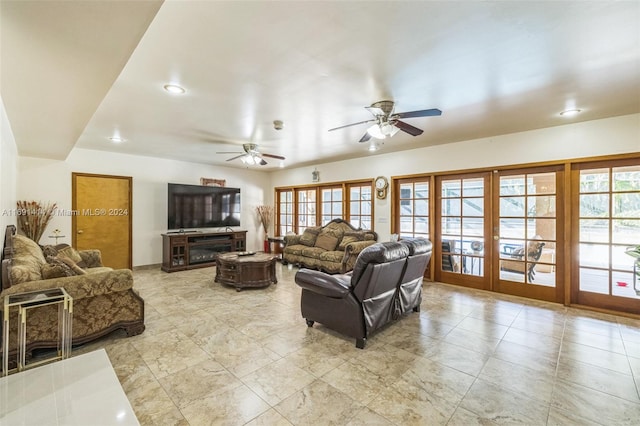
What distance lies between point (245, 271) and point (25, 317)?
265 centimetres

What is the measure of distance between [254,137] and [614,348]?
5.02 metres

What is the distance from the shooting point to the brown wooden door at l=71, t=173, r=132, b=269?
5270 millimetres

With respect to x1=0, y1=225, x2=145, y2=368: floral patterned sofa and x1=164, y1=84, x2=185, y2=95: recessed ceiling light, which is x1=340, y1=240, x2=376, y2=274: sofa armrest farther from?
x1=164, y1=84, x2=185, y2=95: recessed ceiling light

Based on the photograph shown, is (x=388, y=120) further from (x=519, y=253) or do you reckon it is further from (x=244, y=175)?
(x=244, y=175)

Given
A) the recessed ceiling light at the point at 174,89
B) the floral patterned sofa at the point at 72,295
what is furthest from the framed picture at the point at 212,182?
the recessed ceiling light at the point at 174,89

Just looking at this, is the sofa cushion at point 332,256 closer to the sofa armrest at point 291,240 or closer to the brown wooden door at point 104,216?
the sofa armrest at point 291,240

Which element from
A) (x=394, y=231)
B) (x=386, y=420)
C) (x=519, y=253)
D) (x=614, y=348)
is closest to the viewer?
(x=386, y=420)

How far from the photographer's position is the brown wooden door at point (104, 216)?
17.3ft

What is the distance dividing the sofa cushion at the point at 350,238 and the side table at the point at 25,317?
4.30 m

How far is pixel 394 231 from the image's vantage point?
572cm

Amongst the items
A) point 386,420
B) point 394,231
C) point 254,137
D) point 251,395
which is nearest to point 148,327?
point 251,395

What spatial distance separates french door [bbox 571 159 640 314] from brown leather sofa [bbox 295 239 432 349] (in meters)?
2.45

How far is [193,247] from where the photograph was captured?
6.16 m

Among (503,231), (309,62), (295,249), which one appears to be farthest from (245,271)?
(503,231)
